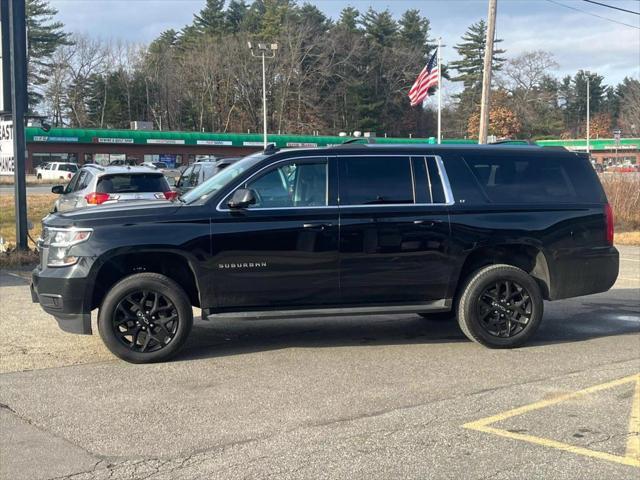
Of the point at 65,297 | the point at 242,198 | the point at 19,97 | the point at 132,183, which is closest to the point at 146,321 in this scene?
the point at 65,297

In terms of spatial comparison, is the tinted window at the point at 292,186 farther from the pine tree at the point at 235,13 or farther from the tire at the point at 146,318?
the pine tree at the point at 235,13

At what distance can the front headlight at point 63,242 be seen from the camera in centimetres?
666

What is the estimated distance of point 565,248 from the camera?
25.4 feet

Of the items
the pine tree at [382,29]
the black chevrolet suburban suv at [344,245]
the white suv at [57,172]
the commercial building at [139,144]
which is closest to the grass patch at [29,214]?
the black chevrolet suburban suv at [344,245]

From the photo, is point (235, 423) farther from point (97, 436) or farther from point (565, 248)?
point (565, 248)

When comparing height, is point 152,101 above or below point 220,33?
below

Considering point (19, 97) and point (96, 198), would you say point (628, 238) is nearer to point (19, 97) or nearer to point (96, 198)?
point (96, 198)

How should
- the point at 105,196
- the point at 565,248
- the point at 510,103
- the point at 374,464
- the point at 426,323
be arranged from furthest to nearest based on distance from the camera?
1. the point at 510,103
2. the point at 105,196
3. the point at 426,323
4. the point at 565,248
5. the point at 374,464

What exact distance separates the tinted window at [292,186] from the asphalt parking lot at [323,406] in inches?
59.8

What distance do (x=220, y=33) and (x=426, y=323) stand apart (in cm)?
8927

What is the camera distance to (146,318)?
22.4ft

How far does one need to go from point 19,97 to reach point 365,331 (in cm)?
830

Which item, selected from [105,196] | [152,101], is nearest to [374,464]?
[105,196]

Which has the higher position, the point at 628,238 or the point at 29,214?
the point at 29,214
